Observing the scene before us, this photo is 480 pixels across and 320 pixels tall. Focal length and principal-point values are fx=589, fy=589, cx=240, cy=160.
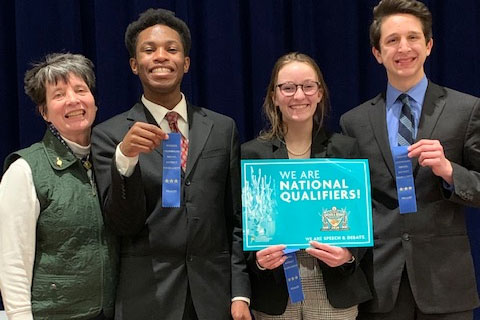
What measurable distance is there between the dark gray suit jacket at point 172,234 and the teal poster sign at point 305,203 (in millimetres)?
131

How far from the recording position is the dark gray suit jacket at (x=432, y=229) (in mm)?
1931

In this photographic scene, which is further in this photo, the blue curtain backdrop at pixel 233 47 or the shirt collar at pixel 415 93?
the blue curtain backdrop at pixel 233 47

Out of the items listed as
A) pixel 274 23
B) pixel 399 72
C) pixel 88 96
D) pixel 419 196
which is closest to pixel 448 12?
pixel 274 23

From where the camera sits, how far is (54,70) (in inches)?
76.6

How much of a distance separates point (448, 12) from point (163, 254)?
207cm

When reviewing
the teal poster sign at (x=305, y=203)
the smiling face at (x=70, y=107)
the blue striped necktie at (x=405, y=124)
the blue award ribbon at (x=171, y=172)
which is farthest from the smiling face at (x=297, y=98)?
the smiling face at (x=70, y=107)

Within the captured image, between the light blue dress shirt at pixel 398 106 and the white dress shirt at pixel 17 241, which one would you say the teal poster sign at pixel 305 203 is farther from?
the white dress shirt at pixel 17 241

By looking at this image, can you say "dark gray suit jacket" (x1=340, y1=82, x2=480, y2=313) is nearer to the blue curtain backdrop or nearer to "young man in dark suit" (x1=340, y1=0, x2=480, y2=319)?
"young man in dark suit" (x1=340, y1=0, x2=480, y2=319)

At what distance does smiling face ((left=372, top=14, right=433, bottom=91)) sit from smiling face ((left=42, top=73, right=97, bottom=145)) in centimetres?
103

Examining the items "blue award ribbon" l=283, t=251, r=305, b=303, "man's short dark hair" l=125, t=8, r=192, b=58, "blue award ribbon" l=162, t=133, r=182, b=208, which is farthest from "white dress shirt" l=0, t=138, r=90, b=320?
"blue award ribbon" l=283, t=251, r=305, b=303

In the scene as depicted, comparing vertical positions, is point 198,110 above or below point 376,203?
above

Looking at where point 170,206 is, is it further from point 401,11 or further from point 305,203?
point 401,11

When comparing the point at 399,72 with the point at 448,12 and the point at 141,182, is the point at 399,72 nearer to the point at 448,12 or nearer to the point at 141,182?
the point at 141,182

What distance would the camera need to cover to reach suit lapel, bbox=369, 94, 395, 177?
1.97m
